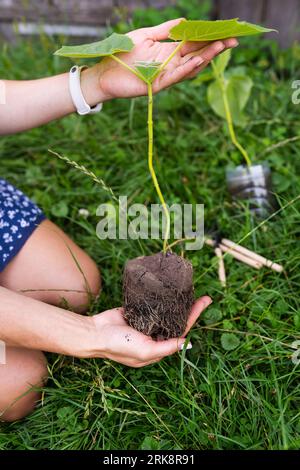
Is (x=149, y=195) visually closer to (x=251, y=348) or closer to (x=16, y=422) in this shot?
(x=251, y=348)

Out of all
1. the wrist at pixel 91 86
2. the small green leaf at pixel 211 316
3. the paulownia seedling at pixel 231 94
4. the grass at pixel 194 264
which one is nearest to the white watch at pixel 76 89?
the wrist at pixel 91 86

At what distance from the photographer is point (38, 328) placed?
122 centimetres

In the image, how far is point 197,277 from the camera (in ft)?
5.45

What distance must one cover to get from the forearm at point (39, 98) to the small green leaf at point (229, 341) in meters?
0.75

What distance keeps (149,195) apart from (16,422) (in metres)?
0.90

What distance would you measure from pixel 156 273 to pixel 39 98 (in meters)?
0.63

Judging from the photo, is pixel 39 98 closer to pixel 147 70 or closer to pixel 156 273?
pixel 147 70

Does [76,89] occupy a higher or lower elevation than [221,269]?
higher

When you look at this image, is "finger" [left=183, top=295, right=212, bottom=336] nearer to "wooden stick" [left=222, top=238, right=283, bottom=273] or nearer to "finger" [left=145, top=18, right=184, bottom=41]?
"wooden stick" [left=222, top=238, right=283, bottom=273]

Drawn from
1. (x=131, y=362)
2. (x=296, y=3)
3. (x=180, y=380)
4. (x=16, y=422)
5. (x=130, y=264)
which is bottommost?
(x=16, y=422)

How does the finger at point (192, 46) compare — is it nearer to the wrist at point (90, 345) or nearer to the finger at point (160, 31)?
the finger at point (160, 31)

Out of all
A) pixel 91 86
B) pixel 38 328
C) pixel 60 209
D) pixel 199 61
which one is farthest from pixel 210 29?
pixel 60 209

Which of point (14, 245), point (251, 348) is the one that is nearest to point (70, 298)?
point (14, 245)

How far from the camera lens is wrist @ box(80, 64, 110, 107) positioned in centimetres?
147
